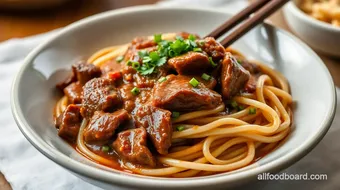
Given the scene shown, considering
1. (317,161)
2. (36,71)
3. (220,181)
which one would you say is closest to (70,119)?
(36,71)

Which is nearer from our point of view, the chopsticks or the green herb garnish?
the green herb garnish

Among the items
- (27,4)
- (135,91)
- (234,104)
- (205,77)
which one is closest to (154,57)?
(135,91)

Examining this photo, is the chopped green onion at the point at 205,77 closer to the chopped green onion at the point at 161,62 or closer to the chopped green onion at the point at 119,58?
the chopped green onion at the point at 161,62

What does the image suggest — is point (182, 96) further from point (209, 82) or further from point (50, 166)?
point (50, 166)

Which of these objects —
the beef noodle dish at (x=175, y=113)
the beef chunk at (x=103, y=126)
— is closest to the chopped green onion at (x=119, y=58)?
the beef noodle dish at (x=175, y=113)

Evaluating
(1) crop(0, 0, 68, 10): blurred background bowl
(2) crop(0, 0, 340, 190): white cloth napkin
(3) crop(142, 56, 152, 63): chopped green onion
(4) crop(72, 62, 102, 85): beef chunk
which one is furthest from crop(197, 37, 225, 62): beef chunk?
(1) crop(0, 0, 68, 10): blurred background bowl

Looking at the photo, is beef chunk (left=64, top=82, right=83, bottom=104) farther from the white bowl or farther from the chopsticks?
the white bowl

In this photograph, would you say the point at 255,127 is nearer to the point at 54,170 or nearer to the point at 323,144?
the point at 323,144
